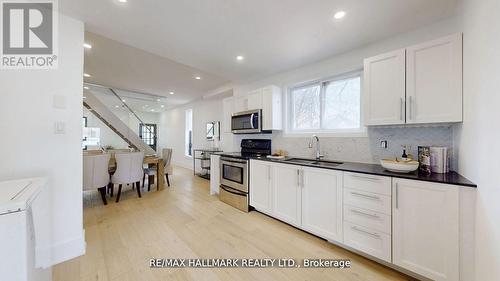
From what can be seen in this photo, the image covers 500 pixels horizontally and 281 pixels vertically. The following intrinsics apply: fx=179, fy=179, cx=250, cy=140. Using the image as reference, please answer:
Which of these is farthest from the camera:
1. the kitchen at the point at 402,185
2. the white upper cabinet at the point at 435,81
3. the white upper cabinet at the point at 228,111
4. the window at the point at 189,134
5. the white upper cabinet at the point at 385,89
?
the window at the point at 189,134

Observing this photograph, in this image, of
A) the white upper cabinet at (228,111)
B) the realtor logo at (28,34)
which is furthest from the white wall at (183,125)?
the realtor logo at (28,34)

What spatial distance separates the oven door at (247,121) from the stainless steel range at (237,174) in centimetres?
36

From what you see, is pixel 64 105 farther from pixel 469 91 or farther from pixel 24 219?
pixel 469 91

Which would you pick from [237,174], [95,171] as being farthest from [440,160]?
[95,171]

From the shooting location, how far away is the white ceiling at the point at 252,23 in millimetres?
1670

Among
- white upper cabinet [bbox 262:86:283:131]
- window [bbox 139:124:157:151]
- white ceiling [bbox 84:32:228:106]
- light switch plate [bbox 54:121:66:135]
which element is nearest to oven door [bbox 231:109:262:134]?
white upper cabinet [bbox 262:86:283:131]

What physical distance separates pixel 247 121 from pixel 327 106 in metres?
1.48

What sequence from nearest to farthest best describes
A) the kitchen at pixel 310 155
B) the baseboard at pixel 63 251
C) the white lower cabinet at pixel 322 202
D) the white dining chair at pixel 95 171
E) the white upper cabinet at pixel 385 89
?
the kitchen at pixel 310 155 → the baseboard at pixel 63 251 → the white upper cabinet at pixel 385 89 → the white lower cabinet at pixel 322 202 → the white dining chair at pixel 95 171

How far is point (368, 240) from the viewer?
178 cm

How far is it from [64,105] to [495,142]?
343 cm

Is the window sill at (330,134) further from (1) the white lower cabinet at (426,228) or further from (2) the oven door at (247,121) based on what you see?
(1) the white lower cabinet at (426,228)

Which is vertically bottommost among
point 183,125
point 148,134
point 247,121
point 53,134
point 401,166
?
point 401,166

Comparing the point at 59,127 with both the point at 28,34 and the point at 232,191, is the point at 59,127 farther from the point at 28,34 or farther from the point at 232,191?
the point at 232,191

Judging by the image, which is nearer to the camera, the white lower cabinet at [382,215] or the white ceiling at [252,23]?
the white lower cabinet at [382,215]
